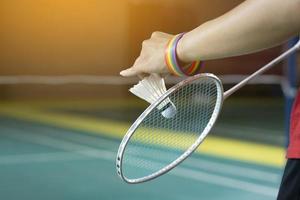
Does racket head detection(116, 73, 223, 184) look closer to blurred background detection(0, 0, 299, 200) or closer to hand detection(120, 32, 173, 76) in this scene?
hand detection(120, 32, 173, 76)

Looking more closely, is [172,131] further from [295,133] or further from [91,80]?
[91,80]

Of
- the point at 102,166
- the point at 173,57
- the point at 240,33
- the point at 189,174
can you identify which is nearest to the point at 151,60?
the point at 173,57

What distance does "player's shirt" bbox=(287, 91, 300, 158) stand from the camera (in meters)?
1.00

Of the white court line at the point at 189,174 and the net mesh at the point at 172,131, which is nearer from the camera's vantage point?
the net mesh at the point at 172,131

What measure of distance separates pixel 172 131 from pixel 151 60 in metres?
0.35

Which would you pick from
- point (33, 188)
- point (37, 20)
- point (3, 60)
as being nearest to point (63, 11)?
point (37, 20)

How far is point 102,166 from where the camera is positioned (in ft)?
12.9

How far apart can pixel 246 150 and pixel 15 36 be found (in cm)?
445

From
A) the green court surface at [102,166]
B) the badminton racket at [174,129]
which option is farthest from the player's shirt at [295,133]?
the green court surface at [102,166]

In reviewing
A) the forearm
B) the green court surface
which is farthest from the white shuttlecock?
the green court surface

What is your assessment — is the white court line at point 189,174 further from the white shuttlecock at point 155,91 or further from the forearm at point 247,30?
the forearm at point 247,30

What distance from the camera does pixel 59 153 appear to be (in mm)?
4484

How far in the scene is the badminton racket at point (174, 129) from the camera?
1.10 metres

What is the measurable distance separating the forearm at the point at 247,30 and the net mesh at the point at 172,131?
230 millimetres
